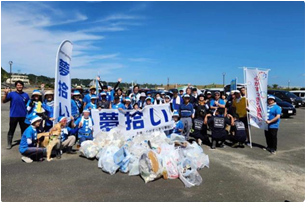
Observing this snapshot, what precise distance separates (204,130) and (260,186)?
10.2 ft

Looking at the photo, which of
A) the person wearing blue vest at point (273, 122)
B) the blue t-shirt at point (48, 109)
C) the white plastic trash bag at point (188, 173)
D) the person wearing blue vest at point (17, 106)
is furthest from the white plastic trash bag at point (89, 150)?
the person wearing blue vest at point (273, 122)

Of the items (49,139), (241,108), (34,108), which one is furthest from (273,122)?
(34,108)

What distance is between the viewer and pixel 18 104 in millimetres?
6098

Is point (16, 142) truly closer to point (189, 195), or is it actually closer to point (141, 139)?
point (141, 139)

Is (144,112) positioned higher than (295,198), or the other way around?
(144,112)

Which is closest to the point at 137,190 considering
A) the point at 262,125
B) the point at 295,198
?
the point at 295,198

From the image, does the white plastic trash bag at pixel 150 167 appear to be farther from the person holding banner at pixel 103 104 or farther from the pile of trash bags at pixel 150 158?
the person holding banner at pixel 103 104

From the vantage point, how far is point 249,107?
23.6 feet

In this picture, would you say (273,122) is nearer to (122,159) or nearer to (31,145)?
(122,159)

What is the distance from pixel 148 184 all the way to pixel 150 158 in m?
0.50

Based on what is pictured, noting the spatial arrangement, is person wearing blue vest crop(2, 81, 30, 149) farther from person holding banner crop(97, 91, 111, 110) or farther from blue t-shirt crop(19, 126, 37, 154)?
person holding banner crop(97, 91, 111, 110)

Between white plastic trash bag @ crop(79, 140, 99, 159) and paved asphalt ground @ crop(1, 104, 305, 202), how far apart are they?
Answer: 0.15m

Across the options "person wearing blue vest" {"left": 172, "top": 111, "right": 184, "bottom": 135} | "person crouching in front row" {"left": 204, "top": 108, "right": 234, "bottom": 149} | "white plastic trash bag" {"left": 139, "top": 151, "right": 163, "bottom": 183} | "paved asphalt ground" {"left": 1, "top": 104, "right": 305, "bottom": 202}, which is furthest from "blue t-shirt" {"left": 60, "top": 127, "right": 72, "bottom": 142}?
"person crouching in front row" {"left": 204, "top": 108, "right": 234, "bottom": 149}

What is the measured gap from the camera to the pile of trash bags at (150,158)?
4.56 m
